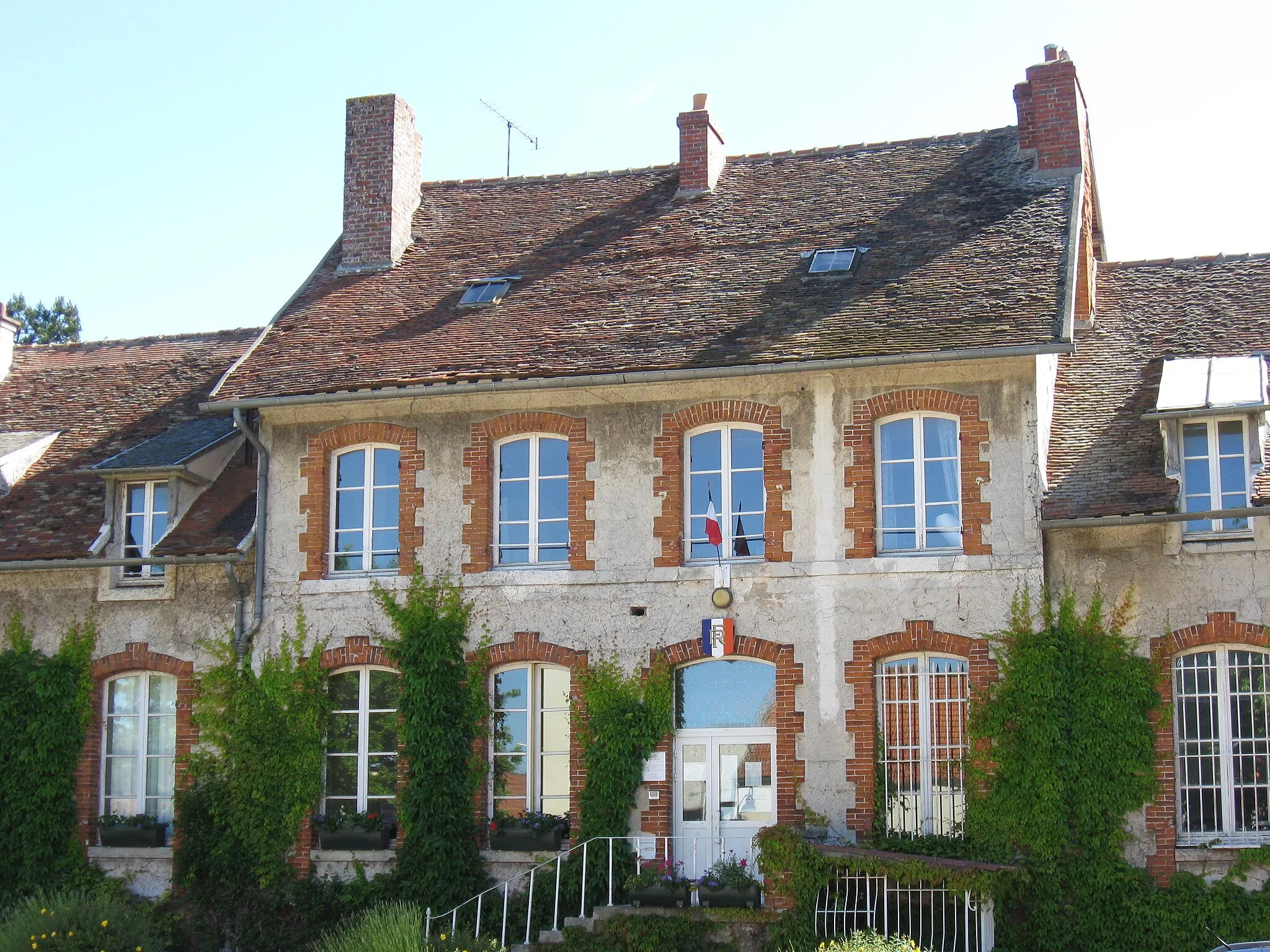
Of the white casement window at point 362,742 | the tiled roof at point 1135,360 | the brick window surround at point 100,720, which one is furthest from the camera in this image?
the brick window surround at point 100,720

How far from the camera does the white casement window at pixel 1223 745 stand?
15.7m

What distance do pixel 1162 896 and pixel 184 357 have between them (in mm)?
14485

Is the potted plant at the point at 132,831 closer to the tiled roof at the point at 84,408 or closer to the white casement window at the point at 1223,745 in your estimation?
the tiled roof at the point at 84,408

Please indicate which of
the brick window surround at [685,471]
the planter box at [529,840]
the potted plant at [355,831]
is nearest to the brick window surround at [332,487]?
the potted plant at [355,831]

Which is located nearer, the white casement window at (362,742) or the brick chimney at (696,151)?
the white casement window at (362,742)

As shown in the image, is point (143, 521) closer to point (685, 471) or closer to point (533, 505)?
point (533, 505)

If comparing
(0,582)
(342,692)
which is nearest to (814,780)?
(342,692)

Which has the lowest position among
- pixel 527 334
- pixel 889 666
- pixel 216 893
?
pixel 216 893

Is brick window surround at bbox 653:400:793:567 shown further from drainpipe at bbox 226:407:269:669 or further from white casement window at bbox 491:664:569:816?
drainpipe at bbox 226:407:269:669

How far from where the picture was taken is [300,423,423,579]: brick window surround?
18281 mm

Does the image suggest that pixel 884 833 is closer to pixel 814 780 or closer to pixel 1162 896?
pixel 814 780

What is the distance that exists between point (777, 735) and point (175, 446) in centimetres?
810

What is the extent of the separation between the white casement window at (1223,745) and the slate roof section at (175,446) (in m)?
11.1

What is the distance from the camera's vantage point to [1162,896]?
15.4 metres
